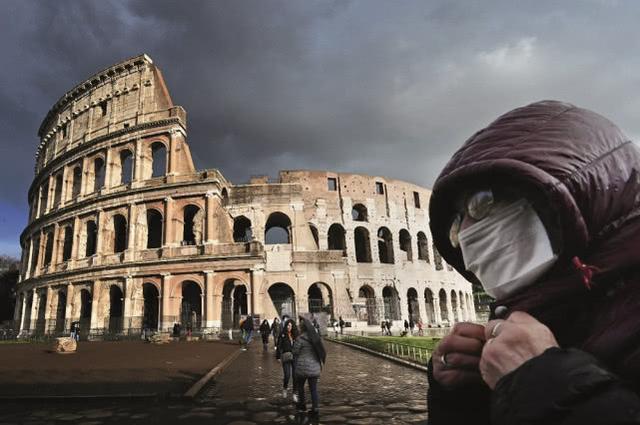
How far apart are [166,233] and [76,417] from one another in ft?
67.3

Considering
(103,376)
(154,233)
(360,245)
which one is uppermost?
(154,233)

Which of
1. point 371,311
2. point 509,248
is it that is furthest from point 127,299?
point 509,248

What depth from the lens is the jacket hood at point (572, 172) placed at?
29.7 inches

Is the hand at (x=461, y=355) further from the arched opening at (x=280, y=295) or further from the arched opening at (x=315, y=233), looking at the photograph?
the arched opening at (x=315, y=233)

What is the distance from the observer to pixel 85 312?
90.6 feet

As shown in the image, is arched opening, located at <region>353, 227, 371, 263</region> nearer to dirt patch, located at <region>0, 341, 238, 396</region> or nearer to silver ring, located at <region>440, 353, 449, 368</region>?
dirt patch, located at <region>0, 341, 238, 396</region>

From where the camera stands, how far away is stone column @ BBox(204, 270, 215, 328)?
22727 millimetres

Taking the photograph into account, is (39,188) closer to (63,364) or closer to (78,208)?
(78,208)

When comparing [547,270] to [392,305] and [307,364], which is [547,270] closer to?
[307,364]

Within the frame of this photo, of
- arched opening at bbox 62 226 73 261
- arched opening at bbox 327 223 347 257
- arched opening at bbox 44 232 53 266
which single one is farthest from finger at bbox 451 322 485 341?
arched opening at bbox 44 232 53 266

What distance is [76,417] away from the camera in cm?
513

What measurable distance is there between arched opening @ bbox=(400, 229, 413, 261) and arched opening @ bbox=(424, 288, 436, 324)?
3.11 m

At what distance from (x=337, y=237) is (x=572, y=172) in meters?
30.5

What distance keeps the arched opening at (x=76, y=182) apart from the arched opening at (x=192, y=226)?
369 inches
